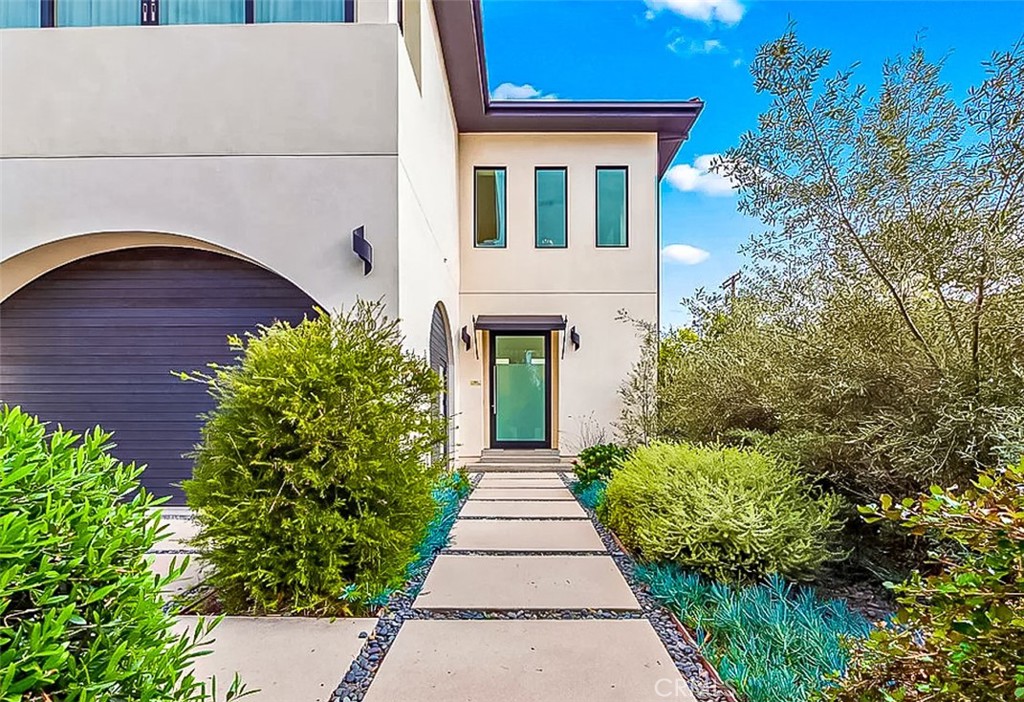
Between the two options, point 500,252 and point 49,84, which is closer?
point 49,84

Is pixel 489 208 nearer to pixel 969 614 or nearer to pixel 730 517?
pixel 730 517

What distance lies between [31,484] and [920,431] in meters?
4.81

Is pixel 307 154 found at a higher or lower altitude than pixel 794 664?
higher

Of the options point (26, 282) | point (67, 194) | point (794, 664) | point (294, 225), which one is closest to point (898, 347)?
point (794, 664)

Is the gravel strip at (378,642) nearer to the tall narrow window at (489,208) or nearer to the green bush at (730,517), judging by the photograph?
the green bush at (730,517)

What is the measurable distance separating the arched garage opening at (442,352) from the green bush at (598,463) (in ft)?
6.77

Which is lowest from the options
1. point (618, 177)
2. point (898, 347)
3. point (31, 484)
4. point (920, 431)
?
point (920, 431)

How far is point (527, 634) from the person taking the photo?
3.60 m

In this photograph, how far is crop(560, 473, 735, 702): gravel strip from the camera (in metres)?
2.92

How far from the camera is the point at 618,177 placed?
40.3 ft

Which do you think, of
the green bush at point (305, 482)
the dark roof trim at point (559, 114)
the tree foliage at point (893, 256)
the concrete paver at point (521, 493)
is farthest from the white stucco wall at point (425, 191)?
the tree foliage at point (893, 256)

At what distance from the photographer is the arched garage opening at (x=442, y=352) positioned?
9.10 meters

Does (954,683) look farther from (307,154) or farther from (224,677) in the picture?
(307,154)

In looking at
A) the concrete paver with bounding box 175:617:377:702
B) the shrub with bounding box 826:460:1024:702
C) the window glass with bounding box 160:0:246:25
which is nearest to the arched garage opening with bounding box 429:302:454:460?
the window glass with bounding box 160:0:246:25
